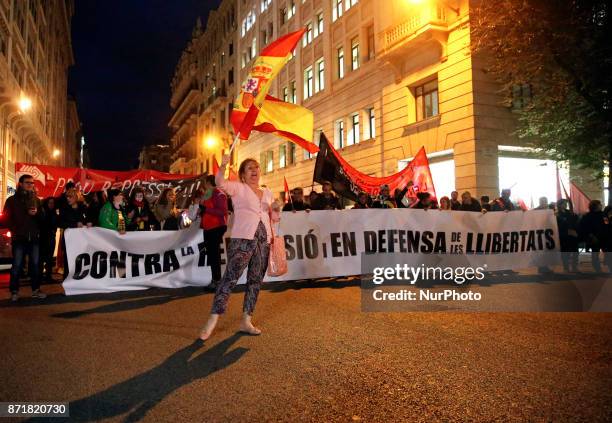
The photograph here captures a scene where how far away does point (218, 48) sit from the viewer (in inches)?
2044

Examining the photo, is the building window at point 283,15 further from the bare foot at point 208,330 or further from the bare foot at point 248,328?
the bare foot at point 208,330

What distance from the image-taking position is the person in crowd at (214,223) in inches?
307

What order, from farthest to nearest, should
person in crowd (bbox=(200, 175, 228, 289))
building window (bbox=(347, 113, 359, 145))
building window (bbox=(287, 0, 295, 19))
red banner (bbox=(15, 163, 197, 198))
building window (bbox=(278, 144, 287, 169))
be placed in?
building window (bbox=(278, 144, 287, 169)), building window (bbox=(287, 0, 295, 19)), building window (bbox=(347, 113, 359, 145)), red banner (bbox=(15, 163, 197, 198)), person in crowd (bbox=(200, 175, 228, 289))

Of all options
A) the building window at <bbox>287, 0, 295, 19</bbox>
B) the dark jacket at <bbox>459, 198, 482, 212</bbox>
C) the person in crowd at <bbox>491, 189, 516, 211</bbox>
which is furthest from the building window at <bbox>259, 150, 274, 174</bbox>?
the dark jacket at <bbox>459, 198, 482, 212</bbox>

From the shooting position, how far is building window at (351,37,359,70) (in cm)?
2503

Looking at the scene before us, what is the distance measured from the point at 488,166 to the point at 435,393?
15.8 metres

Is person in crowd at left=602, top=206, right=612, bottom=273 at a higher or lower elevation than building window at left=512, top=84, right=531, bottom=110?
lower

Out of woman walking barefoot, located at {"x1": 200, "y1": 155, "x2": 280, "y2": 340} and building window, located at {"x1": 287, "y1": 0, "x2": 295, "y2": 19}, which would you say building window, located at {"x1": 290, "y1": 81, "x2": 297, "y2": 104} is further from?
woman walking barefoot, located at {"x1": 200, "y1": 155, "x2": 280, "y2": 340}

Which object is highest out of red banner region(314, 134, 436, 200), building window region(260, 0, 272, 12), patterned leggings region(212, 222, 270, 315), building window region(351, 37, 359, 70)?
building window region(260, 0, 272, 12)

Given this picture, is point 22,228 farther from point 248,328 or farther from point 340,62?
point 340,62

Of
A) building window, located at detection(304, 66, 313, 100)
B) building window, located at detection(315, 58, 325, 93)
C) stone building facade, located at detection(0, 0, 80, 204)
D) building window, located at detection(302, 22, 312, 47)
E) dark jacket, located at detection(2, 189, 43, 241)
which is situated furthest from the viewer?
building window, located at detection(304, 66, 313, 100)

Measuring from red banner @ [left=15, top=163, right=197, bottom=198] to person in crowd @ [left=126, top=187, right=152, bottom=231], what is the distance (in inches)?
170

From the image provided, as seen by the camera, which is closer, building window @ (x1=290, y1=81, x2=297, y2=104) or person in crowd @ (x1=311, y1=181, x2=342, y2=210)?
person in crowd @ (x1=311, y1=181, x2=342, y2=210)

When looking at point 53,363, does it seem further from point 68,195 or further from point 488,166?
point 488,166
